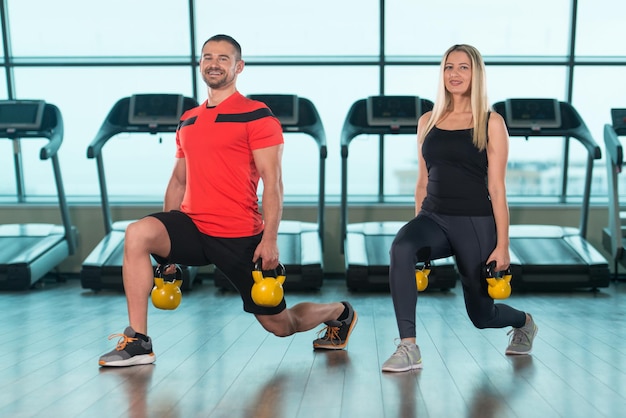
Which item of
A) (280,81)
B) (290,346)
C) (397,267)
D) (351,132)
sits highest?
(280,81)

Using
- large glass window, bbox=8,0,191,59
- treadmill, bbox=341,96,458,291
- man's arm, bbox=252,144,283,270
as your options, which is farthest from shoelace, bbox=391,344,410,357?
large glass window, bbox=8,0,191,59

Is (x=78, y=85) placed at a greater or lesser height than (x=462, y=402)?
greater

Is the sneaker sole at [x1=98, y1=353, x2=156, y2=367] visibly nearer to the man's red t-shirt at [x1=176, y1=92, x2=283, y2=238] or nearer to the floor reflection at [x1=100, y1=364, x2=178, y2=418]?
the floor reflection at [x1=100, y1=364, x2=178, y2=418]

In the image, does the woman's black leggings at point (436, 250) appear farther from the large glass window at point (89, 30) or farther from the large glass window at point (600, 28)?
the large glass window at point (89, 30)

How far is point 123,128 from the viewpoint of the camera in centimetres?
608

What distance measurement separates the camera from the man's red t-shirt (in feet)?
10.6

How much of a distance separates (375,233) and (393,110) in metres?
1.06

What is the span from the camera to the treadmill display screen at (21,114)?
613 centimetres

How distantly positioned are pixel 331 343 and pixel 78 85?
4.52m

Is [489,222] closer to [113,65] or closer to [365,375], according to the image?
[365,375]

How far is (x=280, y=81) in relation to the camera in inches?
281

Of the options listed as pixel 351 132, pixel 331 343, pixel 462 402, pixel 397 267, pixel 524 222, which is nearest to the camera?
pixel 462 402

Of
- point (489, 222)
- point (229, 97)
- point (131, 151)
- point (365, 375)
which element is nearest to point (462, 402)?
point (365, 375)

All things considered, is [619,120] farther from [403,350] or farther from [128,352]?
[128,352]
